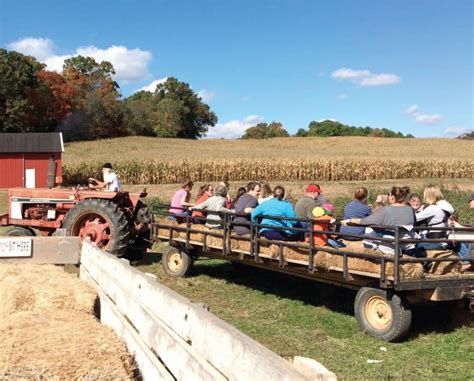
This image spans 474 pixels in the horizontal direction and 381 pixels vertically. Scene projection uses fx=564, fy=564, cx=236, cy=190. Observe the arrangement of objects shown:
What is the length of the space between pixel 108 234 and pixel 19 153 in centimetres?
2538

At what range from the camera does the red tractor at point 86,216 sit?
993cm

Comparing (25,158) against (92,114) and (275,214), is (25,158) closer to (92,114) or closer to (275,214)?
(275,214)

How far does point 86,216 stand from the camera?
1016 centimetres

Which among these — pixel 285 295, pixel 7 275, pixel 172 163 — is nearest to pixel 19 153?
pixel 172 163

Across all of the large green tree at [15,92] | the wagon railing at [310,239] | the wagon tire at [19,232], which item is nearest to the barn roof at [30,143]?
the large green tree at [15,92]

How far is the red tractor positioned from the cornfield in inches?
852

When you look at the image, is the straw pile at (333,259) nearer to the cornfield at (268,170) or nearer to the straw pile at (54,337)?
the straw pile at (54,337)

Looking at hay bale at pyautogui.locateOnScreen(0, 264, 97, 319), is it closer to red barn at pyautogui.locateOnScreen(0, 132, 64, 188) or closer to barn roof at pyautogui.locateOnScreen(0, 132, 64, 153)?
red barn at pyautogui.locateOnScreen(0, 132, 64, 188)

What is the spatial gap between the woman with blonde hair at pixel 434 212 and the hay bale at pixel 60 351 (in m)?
5.07

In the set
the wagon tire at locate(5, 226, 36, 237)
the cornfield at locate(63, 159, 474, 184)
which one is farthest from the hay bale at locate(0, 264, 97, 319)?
the cornfield at locate(63, 159, 474, 184)

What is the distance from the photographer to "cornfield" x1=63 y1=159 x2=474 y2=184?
33094 mm

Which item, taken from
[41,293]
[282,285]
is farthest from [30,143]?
[41,293]

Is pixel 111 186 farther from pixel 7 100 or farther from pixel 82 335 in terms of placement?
pixel 7 100

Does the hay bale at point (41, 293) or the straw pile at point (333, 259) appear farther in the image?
the straw pile at point (333, 259)
